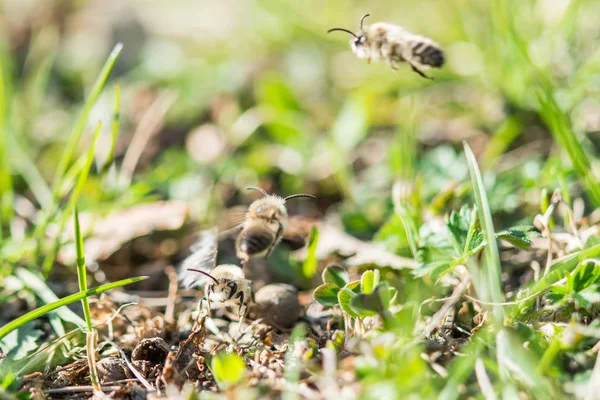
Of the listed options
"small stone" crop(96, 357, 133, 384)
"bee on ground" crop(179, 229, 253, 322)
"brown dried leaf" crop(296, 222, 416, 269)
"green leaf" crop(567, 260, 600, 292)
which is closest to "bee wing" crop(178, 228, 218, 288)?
"bee on ground" crop(179, 229, 253, 322)

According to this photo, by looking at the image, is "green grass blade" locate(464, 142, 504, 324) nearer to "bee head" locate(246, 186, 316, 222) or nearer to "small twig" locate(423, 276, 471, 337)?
"small twig" locate(423, 276, 471, 337)

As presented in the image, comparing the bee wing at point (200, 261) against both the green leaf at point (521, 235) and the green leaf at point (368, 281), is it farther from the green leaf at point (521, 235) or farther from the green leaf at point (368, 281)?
the green leaf at point (521, 235)

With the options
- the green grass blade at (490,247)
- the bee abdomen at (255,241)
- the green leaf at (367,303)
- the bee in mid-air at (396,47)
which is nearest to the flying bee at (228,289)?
the bee abdomen at (255,241)

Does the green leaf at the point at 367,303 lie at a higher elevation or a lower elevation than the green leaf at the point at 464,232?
lower

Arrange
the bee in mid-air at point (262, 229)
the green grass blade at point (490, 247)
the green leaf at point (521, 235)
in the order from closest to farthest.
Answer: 1. the green grass blade at point (490, 247)
2. the green leaf at point (521, 235)
3. the bee in mid-air at point (262, 229)

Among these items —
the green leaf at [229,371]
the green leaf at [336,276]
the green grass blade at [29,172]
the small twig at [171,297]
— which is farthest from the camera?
the green grass blade at [29,172]

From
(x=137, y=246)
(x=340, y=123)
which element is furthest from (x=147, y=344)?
(x=340, y=123)

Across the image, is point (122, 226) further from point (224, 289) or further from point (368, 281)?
point (368, 281)

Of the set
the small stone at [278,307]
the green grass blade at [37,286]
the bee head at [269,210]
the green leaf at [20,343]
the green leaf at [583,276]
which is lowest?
the green leaf at [20,343]
